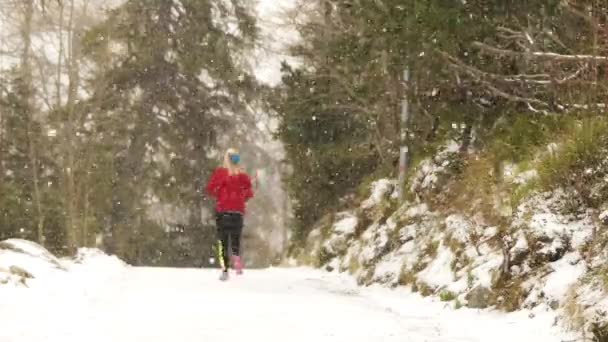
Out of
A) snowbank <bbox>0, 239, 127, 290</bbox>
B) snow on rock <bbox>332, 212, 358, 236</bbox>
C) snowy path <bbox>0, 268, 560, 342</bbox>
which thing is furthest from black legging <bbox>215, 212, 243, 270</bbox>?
snow on rock <bbox>332, 212, 358, 236</bbox>

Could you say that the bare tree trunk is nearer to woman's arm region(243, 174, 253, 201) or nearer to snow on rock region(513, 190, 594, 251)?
woman's arm region(243, 174, 253, 201)

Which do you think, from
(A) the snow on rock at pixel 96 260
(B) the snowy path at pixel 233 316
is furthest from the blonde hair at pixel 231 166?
(A) the snow on rock at pixel 96 260

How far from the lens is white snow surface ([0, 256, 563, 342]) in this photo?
19.7 ft

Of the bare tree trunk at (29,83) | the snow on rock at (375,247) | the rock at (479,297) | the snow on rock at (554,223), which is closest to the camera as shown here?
the snow on rock at (554,223)

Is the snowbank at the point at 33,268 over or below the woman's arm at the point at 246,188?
below

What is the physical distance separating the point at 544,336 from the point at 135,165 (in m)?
20.8

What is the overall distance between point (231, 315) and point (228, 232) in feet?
14.5

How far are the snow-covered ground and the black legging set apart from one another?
1037 mm

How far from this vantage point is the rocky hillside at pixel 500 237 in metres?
6.47

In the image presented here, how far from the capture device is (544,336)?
5.79m

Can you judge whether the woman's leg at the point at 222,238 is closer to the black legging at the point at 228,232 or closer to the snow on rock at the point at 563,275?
the black legging at the point at 228,232

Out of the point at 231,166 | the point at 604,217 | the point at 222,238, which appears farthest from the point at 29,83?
the point at 604,217

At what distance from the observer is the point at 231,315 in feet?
23.1

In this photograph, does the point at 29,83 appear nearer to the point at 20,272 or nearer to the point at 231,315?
the point at 20,272
